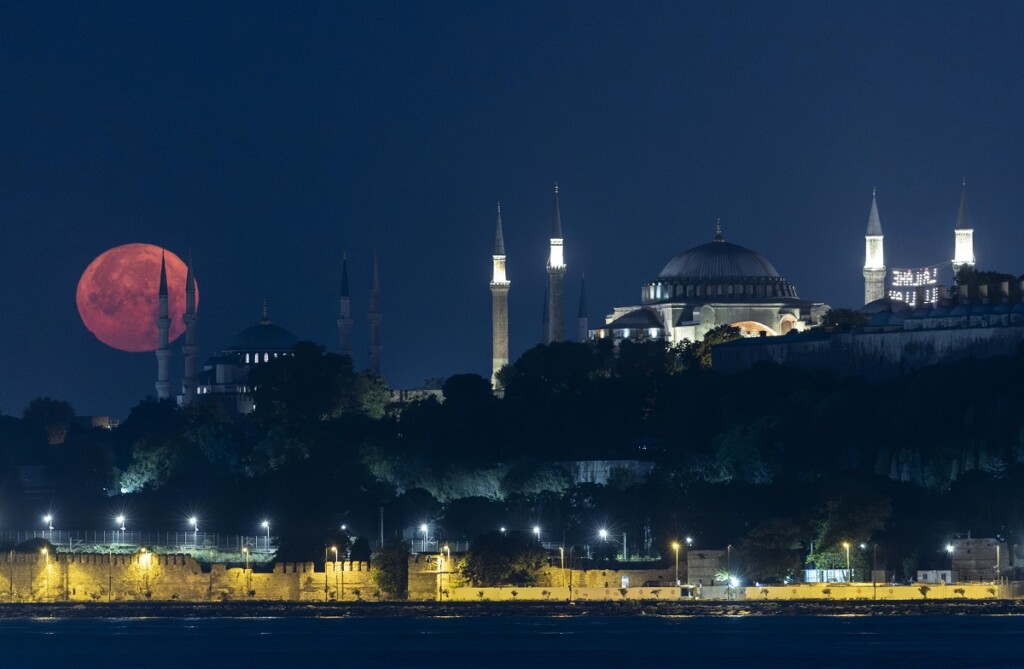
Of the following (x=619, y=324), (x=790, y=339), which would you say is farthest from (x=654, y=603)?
(x=619, y=324)

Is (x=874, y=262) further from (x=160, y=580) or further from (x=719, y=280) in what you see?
(x=160, y=580)

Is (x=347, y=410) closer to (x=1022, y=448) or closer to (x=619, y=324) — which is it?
(x=619, y=324)

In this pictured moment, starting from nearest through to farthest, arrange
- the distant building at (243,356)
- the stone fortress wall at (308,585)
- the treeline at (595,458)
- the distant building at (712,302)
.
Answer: the stone fortress wall at (308,585) → the treeline at (595,458) → the distant building at (712,302) → the distant building at (243,356)

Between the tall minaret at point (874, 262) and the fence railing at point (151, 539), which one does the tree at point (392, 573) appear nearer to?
the fence railing at point (151, 539)

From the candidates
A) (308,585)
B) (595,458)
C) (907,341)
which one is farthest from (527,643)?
(907,341)

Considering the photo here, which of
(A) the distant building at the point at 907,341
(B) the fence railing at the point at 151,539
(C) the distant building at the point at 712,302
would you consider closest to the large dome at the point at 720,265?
(C) the distant building at the point at 712,302

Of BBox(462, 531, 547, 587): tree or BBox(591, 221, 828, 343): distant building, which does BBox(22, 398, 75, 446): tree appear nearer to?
BBox(591, 221, 828, 343): distant building

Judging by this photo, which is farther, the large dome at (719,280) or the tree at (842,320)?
the large dome at (719,280)
